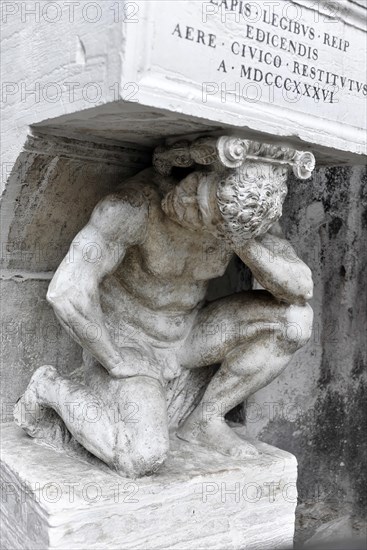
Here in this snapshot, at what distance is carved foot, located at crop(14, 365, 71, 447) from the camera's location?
2326 mm

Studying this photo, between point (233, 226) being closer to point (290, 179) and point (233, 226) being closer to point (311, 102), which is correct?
point (311, 102)

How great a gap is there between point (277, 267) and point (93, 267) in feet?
1.90

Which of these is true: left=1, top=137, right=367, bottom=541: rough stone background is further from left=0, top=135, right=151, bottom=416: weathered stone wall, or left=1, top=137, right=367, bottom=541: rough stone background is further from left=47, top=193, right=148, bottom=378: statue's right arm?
left=47, top=193, right=148, bottom=378: statue's right arm

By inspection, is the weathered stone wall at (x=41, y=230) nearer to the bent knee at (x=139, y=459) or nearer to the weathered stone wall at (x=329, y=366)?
the bent knee at (x=139, y=459)

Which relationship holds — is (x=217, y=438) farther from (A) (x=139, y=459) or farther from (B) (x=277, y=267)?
(B) (x=277, y=267)

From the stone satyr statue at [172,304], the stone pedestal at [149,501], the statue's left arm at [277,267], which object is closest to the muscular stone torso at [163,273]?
the stone satyr statue at [172,304]

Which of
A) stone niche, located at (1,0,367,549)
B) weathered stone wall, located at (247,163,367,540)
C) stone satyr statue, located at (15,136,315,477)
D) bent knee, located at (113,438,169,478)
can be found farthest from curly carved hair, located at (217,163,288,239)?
weathered stone wall, located at (247,163,367,540)

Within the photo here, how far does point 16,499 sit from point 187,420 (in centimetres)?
67

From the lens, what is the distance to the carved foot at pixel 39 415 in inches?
91.6

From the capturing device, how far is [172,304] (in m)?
2.44

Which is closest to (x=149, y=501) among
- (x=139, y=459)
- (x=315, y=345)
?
(x=139, y=459)

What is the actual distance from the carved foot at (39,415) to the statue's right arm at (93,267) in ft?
0.82

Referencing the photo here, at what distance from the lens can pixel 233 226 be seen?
2027mm

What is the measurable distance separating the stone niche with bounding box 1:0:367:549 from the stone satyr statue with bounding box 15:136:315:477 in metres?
0.10
